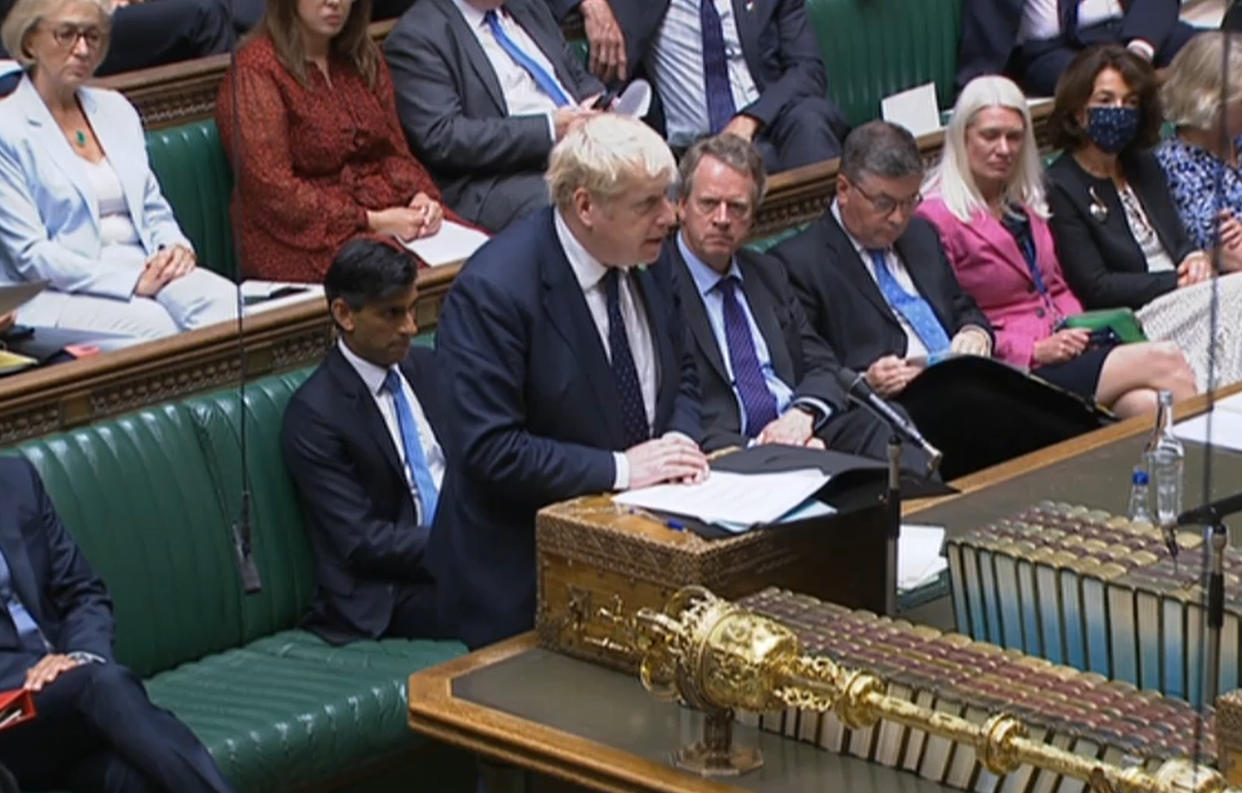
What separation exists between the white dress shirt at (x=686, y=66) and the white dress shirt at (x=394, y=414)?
1.91 m

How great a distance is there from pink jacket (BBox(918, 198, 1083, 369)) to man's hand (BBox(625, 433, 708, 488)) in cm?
215

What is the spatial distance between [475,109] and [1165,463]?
2.28 m

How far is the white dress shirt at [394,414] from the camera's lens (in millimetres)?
4762

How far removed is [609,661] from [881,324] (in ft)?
A: 6.95

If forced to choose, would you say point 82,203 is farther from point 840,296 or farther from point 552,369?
point 552,369

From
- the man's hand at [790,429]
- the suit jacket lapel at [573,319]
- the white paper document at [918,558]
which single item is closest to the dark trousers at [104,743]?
the suit jacket lapel at [573,319]

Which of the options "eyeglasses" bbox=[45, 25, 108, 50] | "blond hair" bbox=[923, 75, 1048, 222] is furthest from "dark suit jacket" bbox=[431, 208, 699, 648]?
"blond hair" bbox=[923, 75, 1048, 222]

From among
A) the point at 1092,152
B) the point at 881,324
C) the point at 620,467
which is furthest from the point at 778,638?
the point at 1092,152

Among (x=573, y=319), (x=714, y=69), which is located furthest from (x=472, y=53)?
(x=573, y=319)

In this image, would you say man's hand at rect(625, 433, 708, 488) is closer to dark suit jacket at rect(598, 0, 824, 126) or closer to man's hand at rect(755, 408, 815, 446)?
man's hand at rect(755, 408, 815, 446)

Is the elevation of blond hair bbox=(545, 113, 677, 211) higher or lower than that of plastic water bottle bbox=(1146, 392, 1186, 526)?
higher

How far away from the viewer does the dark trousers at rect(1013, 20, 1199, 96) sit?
7254 mm

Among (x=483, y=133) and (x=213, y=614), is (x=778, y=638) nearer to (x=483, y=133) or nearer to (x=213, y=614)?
(x=213, y=614)

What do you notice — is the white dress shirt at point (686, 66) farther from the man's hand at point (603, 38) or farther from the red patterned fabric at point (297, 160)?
the red patterned fabric at point (297, 160)
